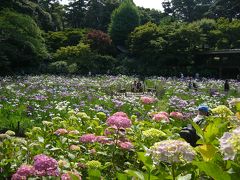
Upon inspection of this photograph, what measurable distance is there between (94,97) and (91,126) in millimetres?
10146

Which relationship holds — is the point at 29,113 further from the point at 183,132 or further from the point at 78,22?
the point at 78,22

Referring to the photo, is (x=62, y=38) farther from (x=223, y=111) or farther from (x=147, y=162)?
(x=147, y=162)

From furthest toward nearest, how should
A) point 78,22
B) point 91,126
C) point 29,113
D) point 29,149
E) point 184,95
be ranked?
point 78,22
point 184,95
point 29,113
point 91,126
point 29,149

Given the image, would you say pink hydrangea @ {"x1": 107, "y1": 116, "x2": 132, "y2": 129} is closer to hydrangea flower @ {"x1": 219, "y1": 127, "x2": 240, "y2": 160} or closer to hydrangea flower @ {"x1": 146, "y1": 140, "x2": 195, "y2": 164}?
hydrangea flower @ {"x1": 146, "y1": 140, "x2": 195, "y2": 164}

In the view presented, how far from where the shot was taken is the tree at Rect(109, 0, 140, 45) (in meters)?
37.1

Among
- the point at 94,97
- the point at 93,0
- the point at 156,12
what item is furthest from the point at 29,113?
the point at 156,12

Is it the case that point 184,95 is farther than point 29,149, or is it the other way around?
point 184,95

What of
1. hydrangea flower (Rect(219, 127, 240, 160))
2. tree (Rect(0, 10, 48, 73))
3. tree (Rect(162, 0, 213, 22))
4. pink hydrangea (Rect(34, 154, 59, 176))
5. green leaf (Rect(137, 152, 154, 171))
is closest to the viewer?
hydrangea flower (Rect(219, 127, 240, 160))

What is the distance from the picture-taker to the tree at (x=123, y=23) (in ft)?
122

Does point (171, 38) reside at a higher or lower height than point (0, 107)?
higher

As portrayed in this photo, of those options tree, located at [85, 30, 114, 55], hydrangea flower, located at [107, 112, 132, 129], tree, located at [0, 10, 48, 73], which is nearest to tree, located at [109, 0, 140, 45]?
tree, located at [85, 30, 114, 55]

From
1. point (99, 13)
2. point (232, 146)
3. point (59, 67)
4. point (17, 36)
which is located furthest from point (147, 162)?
point (99, 13)

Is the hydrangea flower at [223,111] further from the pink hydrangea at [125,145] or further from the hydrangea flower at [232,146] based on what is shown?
the pink hydrangea at [125,145]

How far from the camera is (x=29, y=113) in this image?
1045 centimetres
